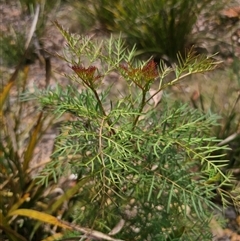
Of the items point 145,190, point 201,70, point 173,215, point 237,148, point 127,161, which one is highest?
point 201,70

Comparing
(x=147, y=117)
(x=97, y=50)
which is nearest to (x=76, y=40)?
(x=97, y=50)

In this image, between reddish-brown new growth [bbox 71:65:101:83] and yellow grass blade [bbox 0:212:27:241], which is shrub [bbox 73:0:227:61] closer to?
yellow grass blade [bbox 0:212:27:241]

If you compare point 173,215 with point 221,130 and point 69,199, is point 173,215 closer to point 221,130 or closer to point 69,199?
point 69,199

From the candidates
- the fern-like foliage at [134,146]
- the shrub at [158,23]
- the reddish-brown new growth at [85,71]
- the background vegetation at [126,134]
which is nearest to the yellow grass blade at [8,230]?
the background vegetation at [126,134]

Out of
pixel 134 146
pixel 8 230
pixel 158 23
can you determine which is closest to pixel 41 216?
pixel 8 230

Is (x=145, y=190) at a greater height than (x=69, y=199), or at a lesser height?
greater

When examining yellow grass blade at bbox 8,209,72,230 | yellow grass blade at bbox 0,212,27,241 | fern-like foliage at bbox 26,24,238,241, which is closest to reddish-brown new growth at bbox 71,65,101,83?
fern-like foliage at bbox 26,24,238,241

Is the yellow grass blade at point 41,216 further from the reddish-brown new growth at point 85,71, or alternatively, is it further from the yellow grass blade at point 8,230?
the reddish-brown new growth at point 85,71

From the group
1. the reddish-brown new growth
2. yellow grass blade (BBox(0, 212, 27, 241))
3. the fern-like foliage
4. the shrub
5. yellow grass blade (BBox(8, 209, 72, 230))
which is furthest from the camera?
the shrub

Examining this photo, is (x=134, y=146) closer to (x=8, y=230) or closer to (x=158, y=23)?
(x=8, y=230)
